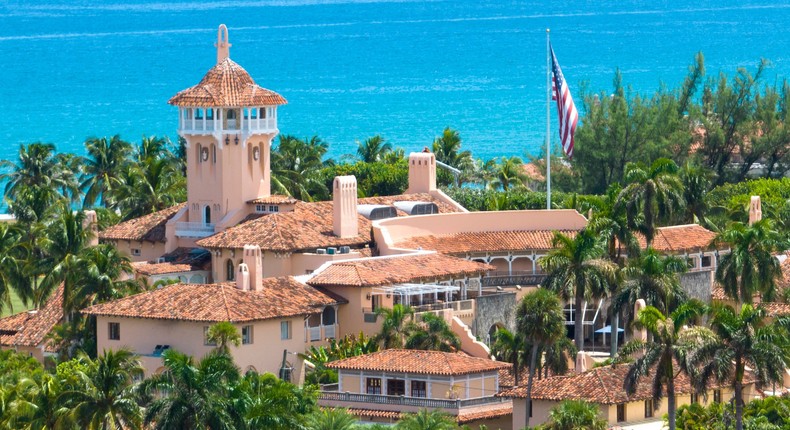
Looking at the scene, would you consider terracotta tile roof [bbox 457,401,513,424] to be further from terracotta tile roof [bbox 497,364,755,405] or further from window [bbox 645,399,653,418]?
window [bbox 645,399,653,418]

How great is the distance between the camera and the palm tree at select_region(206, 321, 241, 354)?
89.1 metres

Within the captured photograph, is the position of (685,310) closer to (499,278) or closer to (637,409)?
(637,409)

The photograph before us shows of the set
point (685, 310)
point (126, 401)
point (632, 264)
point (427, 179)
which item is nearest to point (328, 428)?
point (126, 401)

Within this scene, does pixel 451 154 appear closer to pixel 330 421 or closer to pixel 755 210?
pixel 755 210

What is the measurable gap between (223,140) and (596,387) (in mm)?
27966

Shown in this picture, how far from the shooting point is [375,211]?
10669cm

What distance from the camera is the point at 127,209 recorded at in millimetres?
114062

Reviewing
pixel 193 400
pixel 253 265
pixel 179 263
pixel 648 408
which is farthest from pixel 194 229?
pixel 193 400

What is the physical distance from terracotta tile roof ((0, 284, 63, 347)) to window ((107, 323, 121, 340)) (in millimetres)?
4566

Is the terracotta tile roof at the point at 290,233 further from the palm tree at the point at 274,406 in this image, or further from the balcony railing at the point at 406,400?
the palm tree at the point at 274,406

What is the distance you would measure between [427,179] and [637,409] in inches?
1239

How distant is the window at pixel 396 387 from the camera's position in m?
86.6

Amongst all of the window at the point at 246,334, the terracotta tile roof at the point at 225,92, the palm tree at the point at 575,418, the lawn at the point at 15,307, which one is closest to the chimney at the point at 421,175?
the terracotta tile roof at the point at 225,92

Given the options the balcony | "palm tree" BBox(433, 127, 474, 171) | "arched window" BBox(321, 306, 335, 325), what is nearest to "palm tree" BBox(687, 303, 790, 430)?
"arched window" BBox(321, 306, 335, 325)
